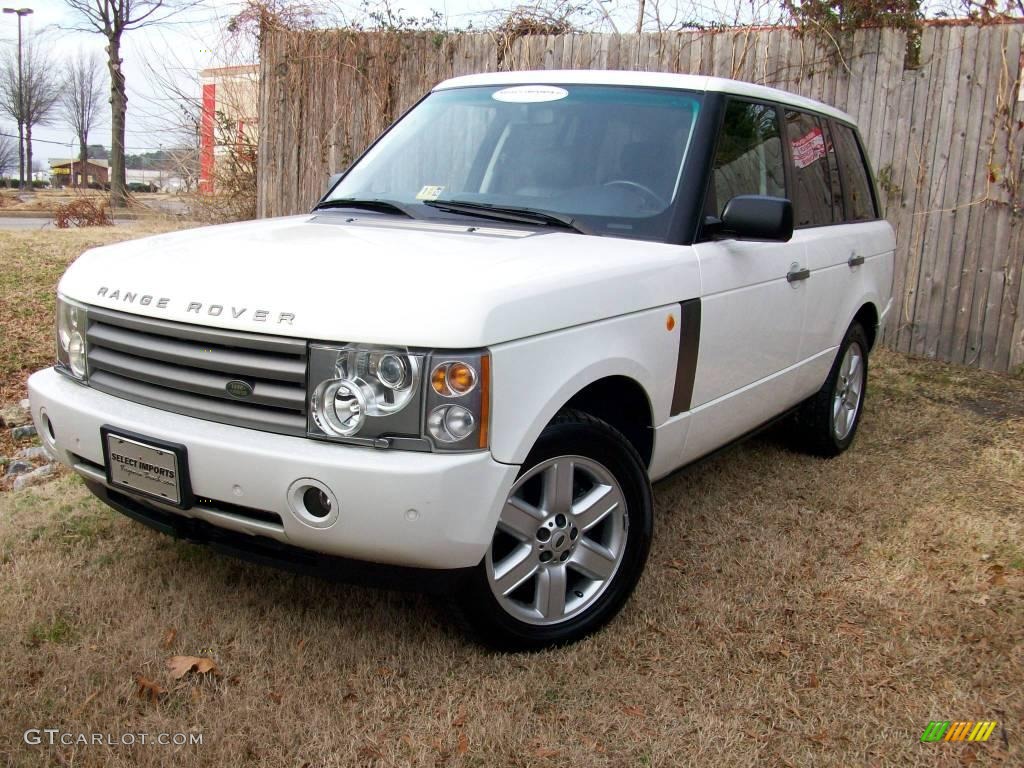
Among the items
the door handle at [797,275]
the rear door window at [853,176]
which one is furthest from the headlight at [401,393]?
the rear door window at [853,176]

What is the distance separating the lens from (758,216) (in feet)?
11.4

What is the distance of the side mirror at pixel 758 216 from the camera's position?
348 centimetres

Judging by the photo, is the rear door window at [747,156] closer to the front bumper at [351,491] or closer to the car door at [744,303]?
the car door at [744,303]

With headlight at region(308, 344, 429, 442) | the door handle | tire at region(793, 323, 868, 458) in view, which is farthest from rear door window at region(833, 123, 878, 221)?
headlight at region(308, 344, 429, 442)

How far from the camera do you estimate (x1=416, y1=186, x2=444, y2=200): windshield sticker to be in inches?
153

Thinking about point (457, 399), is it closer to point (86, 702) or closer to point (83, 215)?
point (86, 702)

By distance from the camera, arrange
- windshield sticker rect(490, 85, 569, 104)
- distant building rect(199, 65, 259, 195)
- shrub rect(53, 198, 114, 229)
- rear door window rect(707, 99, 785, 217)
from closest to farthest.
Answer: rear door window rect(707, 99, 785, 217) → windshield sticker rect(490, 85, 569, 104) → distant building rect(199, 65, 259, 195) → shrub rect(53, 198, 114, 229)

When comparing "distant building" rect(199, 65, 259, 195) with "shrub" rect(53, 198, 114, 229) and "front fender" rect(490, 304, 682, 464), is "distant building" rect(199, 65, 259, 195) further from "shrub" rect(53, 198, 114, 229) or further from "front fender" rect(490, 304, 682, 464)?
"front fender" rect(490, 304, 682, 464)

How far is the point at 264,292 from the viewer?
2680 mm

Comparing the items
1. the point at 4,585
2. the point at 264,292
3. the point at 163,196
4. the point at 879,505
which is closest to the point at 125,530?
the point at 4,585

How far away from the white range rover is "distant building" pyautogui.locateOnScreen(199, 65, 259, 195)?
25.0ft

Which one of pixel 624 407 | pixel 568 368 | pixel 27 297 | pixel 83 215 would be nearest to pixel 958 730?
pixel 624 407

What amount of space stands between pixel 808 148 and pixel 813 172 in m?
0.12

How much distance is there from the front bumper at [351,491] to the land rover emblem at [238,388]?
0.33 ft
